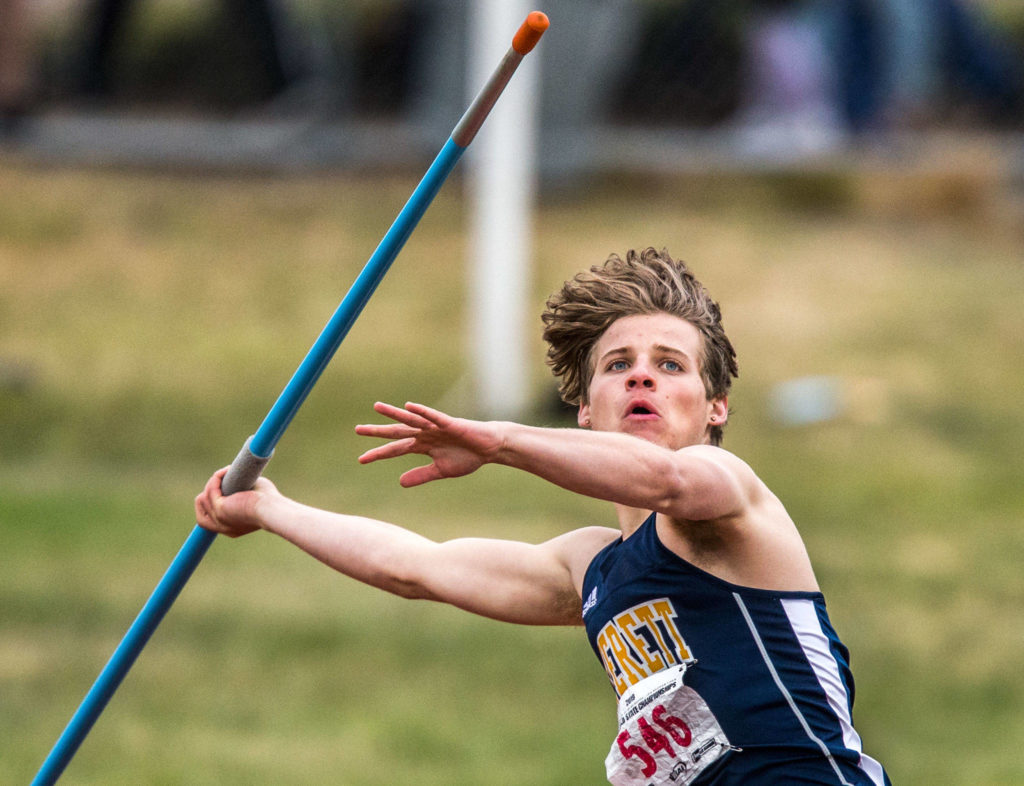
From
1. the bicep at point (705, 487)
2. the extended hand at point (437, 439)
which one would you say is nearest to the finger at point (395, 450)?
the extended hand at point (437, 439)

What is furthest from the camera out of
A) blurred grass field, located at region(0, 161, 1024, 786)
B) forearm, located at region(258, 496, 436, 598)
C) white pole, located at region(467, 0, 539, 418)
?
white pole, located at region(467, 0, 539, 418)

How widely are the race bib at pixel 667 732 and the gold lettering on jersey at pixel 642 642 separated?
0.07ft

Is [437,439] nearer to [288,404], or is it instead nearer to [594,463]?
[594,463]

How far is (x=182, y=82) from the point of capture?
17031 millimetres

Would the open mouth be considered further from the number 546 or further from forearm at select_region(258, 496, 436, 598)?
forearm at select_region(258, 496, 436, 598)

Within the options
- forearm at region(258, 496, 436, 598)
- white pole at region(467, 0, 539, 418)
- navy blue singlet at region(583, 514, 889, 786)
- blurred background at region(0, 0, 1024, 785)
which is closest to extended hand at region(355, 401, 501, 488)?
navy blue singlet at region(583, 514, 889, 786)

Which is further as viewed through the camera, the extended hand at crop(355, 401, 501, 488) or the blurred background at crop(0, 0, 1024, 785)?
the blurred background at crop(0, 0, 1024, 785)

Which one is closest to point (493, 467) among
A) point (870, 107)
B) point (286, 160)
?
point (286, 160)

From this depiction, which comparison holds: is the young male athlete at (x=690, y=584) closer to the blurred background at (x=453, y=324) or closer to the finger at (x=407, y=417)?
the finger at (x=407, y=417)

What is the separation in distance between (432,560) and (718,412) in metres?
0.79

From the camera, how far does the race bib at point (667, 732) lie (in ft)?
11.3

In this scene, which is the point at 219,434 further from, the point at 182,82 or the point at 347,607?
the point at 182,82

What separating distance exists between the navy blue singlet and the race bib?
0.9 inches

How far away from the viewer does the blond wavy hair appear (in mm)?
3645
